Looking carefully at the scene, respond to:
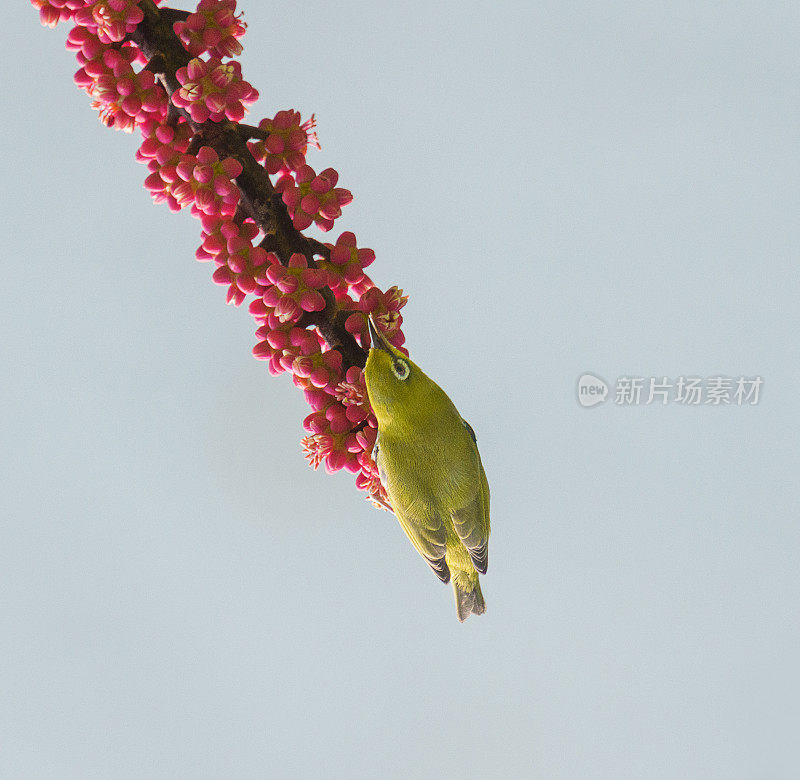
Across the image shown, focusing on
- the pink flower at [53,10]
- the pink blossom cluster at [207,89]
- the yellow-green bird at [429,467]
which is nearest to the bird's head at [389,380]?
the yellow-green bird at [429,467]

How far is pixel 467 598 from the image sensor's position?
132 cm

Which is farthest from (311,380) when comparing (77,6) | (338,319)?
(77,6)

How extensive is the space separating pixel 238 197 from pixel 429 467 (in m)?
0.55

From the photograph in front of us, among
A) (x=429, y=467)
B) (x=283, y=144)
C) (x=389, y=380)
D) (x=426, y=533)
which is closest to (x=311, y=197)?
(x=283, y=144)

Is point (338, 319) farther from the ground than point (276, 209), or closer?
closer

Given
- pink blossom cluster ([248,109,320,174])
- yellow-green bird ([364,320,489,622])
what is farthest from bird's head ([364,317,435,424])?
pink blossom cluster ([248,109,320,174])

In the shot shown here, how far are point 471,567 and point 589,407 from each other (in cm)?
112

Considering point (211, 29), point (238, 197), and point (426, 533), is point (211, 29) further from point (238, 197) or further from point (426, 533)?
point (426, 533)

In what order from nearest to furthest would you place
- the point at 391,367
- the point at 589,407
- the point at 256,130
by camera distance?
the point at 391,367, the point at 256,130, the point at 589,407

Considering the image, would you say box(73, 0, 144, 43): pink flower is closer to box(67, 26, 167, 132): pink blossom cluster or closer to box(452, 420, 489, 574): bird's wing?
box(67, 26, 167, 132): pink blossom cluster

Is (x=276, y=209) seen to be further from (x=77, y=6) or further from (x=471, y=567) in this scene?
(x=471, y=567)

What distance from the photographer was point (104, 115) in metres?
1.17

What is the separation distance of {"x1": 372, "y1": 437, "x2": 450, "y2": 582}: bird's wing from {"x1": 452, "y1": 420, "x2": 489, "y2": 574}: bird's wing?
3cm

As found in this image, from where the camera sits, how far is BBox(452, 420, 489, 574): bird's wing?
1232 mm
